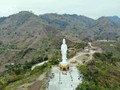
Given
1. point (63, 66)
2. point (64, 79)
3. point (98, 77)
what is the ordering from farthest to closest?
point (98, 77) → point (63, 66) → point (64, 79)

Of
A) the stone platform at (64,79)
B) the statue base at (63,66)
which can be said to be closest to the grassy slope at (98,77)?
the stone platform at (64,79)

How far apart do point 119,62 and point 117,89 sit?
3282 cm

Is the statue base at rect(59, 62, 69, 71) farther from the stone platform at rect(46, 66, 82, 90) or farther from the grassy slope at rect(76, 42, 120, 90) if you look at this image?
the grassy slope at rect(76, 42, 120, 90)

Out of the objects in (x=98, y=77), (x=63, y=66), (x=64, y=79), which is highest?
(x=63, y=66)

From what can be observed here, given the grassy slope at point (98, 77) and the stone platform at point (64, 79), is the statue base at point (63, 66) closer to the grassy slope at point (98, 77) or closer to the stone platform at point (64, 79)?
the stone platform at point (64, 79)

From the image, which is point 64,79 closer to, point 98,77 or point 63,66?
point 63,66

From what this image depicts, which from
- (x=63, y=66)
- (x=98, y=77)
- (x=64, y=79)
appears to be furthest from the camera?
(x=98, y=77)

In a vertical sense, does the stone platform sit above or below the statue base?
below

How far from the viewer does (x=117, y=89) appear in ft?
192

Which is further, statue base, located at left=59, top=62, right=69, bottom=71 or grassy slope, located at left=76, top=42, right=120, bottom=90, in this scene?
statue base, located at left=59, top=62, right=69, bottom=71

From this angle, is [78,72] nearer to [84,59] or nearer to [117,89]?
[117,89]

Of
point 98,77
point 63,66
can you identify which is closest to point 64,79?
point 63,66

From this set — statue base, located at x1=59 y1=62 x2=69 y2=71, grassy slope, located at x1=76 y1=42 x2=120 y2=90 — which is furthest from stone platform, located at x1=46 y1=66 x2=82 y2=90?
grassy slope, located at x1=76 y1=42 x2=120 y2=90

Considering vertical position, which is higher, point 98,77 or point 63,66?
point 63,66
